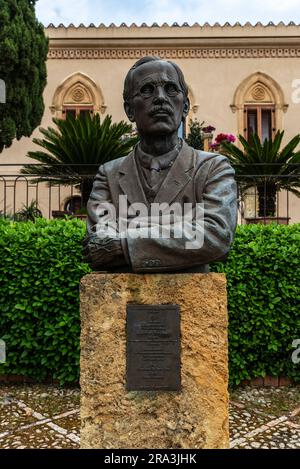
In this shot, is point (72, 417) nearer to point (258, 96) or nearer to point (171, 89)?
point (171, 89)

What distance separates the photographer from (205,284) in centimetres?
221

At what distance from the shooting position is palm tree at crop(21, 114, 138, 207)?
635 centimetres

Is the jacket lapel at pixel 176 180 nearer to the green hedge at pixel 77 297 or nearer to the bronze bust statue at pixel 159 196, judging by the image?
the bronze bust statue at pixel 159 196

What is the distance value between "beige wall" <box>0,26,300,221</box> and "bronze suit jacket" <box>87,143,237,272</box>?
11.1m

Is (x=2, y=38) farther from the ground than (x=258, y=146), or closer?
farther from the ground

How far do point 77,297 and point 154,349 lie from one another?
87.5 inches

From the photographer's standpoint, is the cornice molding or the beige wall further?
the cornice molding

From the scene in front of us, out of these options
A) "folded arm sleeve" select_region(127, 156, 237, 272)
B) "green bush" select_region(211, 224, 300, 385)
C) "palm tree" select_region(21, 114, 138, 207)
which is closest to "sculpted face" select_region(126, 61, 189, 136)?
"folded arm sleeve" select_region(127, 156, 237, 272)

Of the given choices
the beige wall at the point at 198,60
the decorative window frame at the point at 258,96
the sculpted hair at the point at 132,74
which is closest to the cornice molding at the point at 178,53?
the beige wall at the point at 198,60

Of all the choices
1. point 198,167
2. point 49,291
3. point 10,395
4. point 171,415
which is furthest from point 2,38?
point 171,415

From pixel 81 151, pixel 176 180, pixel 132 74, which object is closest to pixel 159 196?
pixel 176 180

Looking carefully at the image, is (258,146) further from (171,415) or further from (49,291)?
(171,415)

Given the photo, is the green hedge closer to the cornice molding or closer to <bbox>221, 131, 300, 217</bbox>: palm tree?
<bbox>221, 131, 300, 217</bbox>: palm tree
